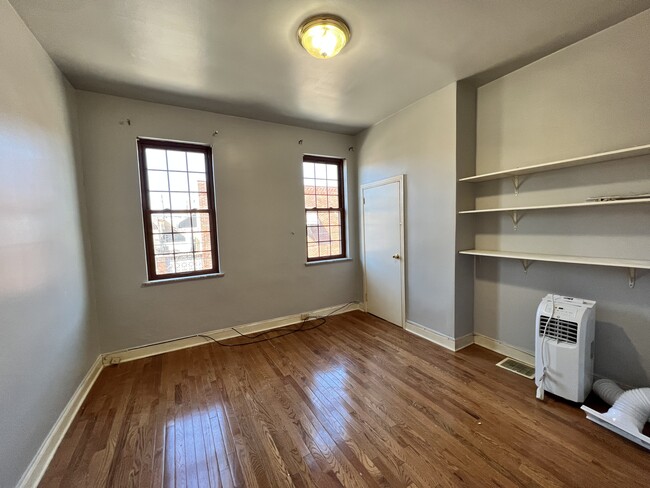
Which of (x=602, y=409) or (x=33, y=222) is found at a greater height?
(x=33, y=222)

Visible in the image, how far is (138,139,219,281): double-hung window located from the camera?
2.97 metres

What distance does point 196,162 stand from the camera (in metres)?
3.20

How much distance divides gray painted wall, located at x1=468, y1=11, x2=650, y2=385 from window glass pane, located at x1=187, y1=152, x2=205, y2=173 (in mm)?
3169

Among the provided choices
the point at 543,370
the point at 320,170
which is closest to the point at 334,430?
the point at 543,370

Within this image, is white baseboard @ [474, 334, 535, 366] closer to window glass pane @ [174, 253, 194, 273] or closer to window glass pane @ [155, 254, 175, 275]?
window glass pane @ [174, 253, 194, 273]

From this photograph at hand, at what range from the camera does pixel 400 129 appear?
3.36 m

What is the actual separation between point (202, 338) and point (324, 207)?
2.44 m

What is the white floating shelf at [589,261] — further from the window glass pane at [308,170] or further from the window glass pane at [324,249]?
the window glass pane at [308,170]

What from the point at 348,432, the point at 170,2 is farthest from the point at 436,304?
the point at 170,2

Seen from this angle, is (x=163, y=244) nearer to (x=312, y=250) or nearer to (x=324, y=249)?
(x=312, y=250)

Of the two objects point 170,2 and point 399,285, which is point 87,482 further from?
point 399,285

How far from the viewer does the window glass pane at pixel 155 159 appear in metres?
2.95

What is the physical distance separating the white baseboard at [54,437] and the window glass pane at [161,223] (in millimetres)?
1457

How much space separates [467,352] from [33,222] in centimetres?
383
